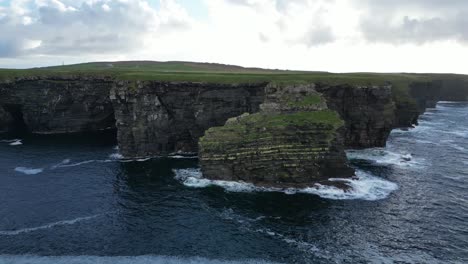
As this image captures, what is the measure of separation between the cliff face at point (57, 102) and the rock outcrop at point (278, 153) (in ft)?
177

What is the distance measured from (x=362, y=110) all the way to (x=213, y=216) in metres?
55.2

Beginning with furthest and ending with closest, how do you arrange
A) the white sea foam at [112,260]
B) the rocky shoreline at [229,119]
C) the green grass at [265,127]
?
the green grass at [265,127]
the rocky shoreline at [229,119]
the white sea foam at [112,260]

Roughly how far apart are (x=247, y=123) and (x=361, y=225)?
30.1 metres

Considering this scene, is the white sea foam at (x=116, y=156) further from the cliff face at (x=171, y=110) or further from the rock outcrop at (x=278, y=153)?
the rock outcrop at (x=278, y=153)

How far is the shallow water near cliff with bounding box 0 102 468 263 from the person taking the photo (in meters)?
49.7

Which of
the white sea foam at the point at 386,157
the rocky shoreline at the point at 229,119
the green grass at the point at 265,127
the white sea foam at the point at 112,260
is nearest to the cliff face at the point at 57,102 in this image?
the rocky shoreline at the point at 229,119

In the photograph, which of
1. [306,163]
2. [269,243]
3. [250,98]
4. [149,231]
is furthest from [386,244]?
[250,98]

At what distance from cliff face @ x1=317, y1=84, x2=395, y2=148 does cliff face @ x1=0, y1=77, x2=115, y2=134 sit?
63006mm

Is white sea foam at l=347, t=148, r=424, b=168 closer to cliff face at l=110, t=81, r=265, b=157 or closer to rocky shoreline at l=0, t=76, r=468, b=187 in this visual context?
rocky shoreline at l=0, t=76, r=468, b=187

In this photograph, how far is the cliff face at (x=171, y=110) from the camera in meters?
93.1


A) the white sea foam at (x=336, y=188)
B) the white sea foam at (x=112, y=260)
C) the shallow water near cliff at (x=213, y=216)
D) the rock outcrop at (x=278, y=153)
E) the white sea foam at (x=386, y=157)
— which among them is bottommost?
the white sea foam at (x=112, y=260)

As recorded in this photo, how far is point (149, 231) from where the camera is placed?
5534cm

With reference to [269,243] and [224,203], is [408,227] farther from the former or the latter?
[224,203]

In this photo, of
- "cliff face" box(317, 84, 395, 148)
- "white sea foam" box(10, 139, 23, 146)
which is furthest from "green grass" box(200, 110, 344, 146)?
"white sea foam" box(10, 139, 23, 146)
